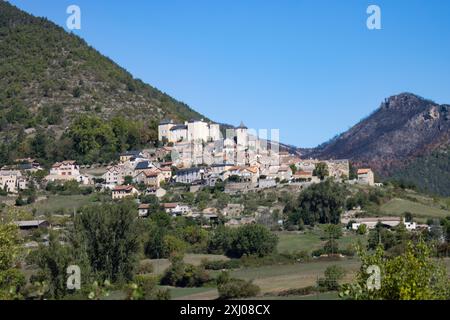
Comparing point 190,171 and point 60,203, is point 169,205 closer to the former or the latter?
point 60,203

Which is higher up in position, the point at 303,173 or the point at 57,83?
the point at 57,83

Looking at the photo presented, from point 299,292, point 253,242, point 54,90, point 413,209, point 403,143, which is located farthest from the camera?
point 403,143

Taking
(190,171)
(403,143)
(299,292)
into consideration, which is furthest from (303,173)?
(403,143)

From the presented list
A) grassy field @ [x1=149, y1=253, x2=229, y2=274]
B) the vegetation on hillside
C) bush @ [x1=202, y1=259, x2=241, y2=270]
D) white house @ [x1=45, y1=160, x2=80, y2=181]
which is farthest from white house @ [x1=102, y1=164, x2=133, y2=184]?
bush @ [x1=202, y1=259, x2=241, y2=270]

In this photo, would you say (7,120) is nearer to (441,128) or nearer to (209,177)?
(209,177)

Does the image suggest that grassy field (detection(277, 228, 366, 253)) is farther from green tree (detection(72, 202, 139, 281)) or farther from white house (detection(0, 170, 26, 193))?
white house (detection(0, 170, 26, 193))

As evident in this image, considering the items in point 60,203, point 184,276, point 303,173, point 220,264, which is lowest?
point 184,276

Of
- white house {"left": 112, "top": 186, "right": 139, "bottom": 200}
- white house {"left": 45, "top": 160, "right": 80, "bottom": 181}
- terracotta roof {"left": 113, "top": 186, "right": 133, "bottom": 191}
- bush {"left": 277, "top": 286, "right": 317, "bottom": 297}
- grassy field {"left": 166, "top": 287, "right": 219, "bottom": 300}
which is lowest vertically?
grassy field {"left": 166, "top": 287, "right": 219, "bottom": 300}
